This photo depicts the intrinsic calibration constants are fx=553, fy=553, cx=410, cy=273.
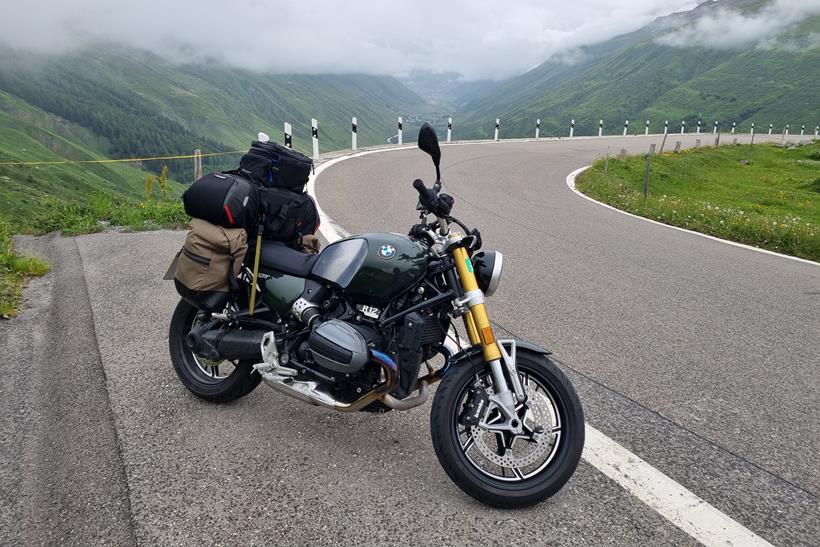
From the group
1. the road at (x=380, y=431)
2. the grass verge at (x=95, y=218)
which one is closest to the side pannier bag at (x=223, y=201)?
the road at (x=380, y=431)

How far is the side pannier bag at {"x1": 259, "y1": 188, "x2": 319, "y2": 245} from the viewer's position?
3209 millimetres

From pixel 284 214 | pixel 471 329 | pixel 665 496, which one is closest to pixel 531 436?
pixel 471 329

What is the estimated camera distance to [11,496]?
2586mm

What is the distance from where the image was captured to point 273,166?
10.5 feet

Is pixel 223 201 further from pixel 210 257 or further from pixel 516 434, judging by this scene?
pixel 516 434

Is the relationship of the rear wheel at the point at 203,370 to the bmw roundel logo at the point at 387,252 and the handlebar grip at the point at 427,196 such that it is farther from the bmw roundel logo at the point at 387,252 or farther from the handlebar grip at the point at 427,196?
the handlebar grip at the point at 427,196

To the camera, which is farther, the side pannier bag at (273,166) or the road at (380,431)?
the side pannier bag at (273,166)

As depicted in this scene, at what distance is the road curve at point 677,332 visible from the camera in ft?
9.91

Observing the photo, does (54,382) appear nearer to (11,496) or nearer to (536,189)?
(11,496)

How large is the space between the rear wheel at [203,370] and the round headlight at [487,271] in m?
1.54

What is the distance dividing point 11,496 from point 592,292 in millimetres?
4989

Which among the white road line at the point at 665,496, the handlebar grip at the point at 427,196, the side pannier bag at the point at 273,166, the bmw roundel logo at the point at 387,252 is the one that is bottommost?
the white road line at the point at 665,496

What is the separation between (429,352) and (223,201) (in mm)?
1394

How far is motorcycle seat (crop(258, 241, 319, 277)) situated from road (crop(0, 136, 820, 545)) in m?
0.91
